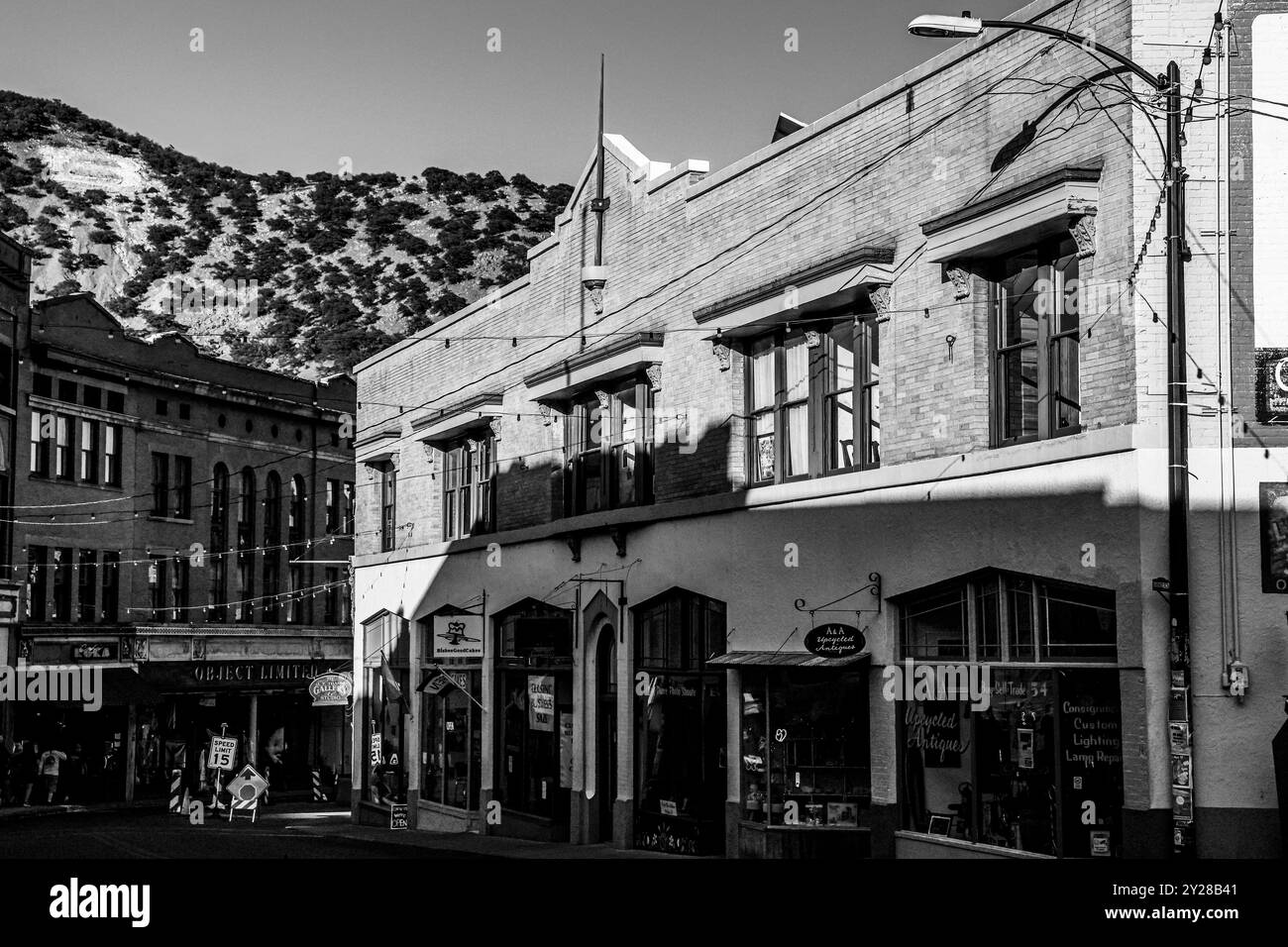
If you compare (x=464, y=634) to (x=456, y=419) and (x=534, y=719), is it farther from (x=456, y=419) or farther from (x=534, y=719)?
(x=456, y=419)

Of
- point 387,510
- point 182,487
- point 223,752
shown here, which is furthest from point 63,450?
point 387,510

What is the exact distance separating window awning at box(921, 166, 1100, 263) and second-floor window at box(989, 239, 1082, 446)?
301 mm

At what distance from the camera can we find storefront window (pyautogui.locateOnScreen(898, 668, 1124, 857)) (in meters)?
15.2

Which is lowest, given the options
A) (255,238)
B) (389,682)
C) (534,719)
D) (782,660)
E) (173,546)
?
(534,719)

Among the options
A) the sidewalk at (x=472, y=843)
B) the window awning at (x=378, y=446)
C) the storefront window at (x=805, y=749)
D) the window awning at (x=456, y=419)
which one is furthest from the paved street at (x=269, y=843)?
the window awning at (x=378, y=446)

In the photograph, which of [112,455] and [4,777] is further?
[112,455]

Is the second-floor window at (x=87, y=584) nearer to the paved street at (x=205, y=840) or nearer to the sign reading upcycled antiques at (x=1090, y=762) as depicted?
the paved street at (x=205, y=840)

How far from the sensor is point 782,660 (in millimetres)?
19562

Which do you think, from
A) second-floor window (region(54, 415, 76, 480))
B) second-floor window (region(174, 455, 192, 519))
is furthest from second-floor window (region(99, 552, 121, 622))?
second-floor window (region(174, 455, 192, 519))

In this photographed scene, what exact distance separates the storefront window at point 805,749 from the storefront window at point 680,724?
3.38ft

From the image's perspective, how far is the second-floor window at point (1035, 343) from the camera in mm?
16109

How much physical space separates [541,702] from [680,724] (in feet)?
14.8

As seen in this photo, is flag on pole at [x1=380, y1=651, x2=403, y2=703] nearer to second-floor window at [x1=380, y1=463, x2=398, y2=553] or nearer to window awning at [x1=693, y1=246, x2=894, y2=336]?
second-floor window at [x1=380, y1=463, x2=398, y2=553]
